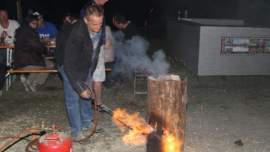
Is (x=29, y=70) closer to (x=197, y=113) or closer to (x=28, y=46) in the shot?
(x=28, y=46)

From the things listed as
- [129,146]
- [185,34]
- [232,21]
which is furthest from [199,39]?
[129,146]

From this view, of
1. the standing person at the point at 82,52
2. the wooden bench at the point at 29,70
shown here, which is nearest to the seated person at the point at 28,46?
the wooden bench at the point at 29,70

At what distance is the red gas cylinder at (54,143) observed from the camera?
374 centimetres

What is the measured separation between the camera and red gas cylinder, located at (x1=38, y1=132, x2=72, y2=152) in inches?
147

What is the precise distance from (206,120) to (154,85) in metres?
2.13

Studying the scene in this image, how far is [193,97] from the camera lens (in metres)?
7.69

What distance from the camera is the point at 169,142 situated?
4.54 m

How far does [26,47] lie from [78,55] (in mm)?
3185

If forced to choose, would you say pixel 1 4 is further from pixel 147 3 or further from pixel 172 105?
pixel 172 105

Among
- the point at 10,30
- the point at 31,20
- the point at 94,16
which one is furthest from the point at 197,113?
the point at 10,30

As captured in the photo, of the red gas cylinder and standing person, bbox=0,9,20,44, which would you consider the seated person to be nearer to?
standing person, bbox=0,9,20,44

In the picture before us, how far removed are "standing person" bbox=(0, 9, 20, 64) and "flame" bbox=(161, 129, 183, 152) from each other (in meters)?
4.80

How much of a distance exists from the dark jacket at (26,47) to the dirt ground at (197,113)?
2.20ft

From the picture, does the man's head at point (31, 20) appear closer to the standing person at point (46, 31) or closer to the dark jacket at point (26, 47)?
the dark jacket at point (26, 47)
